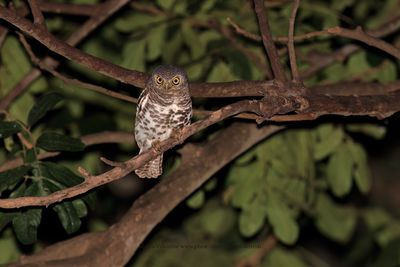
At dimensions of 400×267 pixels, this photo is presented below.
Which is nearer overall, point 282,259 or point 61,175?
point 61,175

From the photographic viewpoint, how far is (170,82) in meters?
5.48

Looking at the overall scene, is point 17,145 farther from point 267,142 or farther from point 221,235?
point 221,235

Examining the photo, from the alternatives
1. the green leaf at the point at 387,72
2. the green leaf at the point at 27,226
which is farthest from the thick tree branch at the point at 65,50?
the green leaf at the point at 387,72

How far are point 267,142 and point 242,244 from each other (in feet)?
5.36

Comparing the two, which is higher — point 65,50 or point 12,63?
point 12,63

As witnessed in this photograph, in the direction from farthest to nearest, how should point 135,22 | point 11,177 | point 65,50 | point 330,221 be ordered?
point 330,221, point 135,22, point 11,177, point 65,50

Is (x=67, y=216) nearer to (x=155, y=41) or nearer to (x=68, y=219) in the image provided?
(x=68, y=219)

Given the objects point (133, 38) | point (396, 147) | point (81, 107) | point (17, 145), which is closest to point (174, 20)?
point (133, 38)

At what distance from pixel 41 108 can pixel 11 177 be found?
673mm

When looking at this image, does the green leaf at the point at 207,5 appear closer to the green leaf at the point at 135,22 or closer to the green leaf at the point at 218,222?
the green leaf at the point at 135,22

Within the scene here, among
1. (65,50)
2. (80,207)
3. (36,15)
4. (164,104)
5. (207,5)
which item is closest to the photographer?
(65,50)

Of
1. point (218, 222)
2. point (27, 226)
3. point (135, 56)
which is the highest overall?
point (135, 56)

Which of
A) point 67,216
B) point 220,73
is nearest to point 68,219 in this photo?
point 67,216

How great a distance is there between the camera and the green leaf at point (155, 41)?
6633 millimetres
